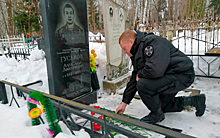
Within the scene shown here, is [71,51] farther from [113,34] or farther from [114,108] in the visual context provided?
[113,34]

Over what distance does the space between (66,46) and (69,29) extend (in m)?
0.31

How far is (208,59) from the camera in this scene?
5914 millimetres

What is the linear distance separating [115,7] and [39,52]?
13.0ft

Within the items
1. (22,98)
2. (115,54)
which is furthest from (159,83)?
(22,98)

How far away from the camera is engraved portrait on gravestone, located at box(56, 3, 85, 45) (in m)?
2.87

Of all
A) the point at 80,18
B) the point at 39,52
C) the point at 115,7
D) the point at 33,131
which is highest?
the point at 115,7

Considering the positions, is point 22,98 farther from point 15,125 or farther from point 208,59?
point 208,59

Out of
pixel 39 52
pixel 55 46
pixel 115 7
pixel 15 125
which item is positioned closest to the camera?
pixel 15 125

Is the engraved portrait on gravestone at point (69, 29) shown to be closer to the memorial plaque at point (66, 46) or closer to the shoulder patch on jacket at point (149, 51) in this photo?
the memorial plaque at point (66, 46)

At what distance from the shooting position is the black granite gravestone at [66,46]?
107 inches

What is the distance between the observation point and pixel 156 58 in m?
1.99

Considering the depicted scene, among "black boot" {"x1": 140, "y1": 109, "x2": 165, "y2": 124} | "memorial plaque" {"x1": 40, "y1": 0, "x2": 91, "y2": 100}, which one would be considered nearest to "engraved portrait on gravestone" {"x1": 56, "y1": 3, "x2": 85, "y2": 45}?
"memorial plaque" {"x1": 40, "y1": 0, "x2": 91, "y2": 100}

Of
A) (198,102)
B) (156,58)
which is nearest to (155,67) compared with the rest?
(156,58)

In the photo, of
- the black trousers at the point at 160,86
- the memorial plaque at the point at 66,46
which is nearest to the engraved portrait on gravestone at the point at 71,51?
the memorial plaque at the point at 66,46
